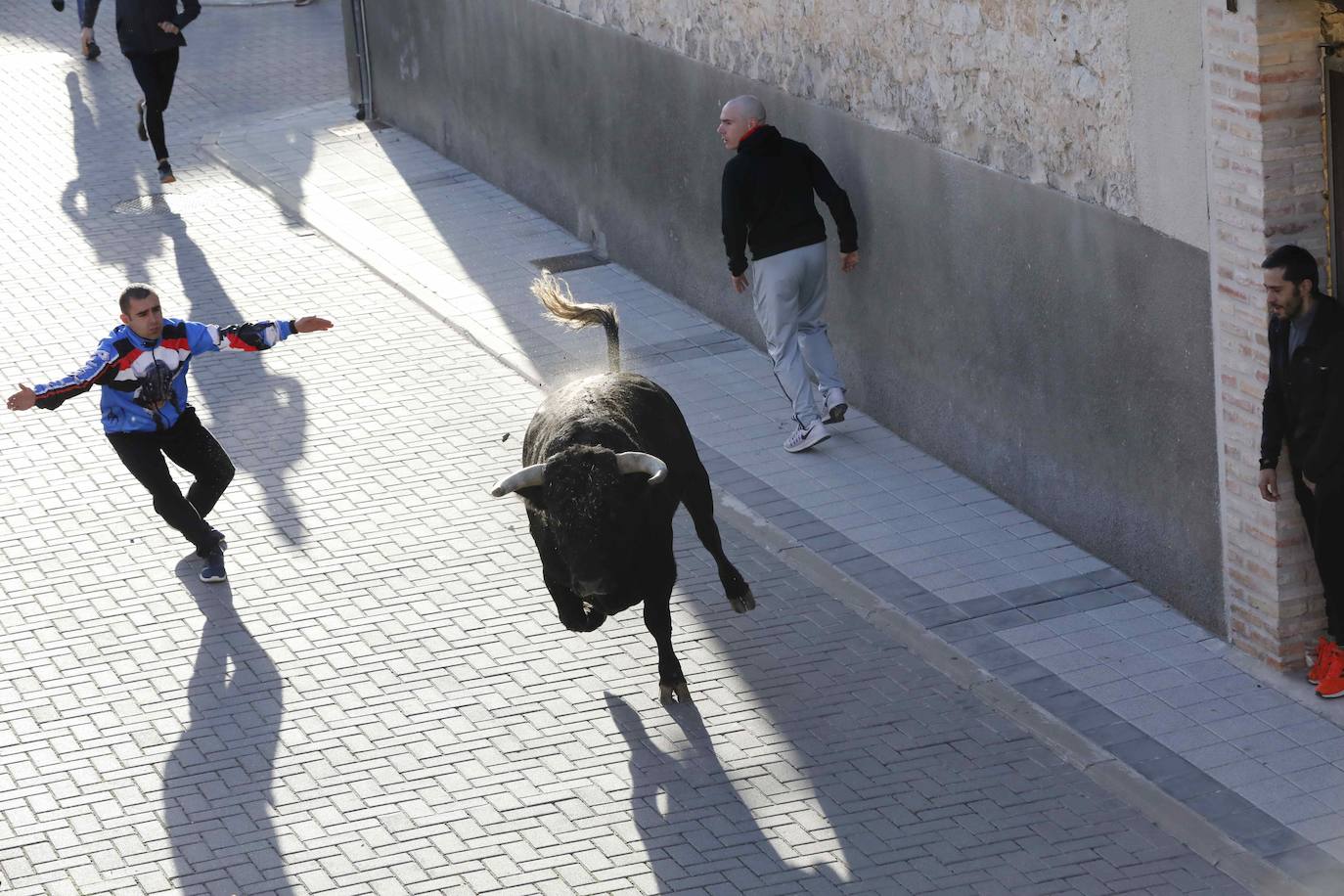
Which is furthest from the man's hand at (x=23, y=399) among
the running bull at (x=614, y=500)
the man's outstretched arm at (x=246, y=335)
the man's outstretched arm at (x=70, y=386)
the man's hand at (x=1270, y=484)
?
the man's hand at (x=1270, y=484)

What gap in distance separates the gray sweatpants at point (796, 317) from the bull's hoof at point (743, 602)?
224cm

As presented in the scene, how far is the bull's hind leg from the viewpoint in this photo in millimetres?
10000

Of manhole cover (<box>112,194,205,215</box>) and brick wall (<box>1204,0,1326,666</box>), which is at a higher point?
brick wall (<box>1204,0,1326,666</box>)

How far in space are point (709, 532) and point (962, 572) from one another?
1.41m

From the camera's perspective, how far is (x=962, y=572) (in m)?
10.4

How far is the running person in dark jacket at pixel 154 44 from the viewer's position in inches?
719

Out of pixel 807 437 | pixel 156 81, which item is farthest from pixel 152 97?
pixel 807 437

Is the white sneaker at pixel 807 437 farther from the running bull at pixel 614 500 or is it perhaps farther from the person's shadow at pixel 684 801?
the person's shadow at pixel 684 801

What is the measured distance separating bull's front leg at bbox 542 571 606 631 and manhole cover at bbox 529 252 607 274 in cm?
718

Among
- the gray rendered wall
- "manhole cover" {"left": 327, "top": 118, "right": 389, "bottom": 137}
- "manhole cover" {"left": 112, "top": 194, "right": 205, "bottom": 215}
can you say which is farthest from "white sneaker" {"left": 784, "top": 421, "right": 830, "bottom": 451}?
"manhole cover" {"left": 327, "top": 118, "right": 389, "bottom": 137}

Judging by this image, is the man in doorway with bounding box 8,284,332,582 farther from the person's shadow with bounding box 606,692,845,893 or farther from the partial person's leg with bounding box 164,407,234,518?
the person's shadow with bounding box 606,692,845,893

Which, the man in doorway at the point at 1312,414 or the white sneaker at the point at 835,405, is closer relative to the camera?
the man in doorway at the point at 1312,414

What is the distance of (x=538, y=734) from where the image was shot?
9.05 m

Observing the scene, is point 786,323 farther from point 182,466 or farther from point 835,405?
point 182,466
